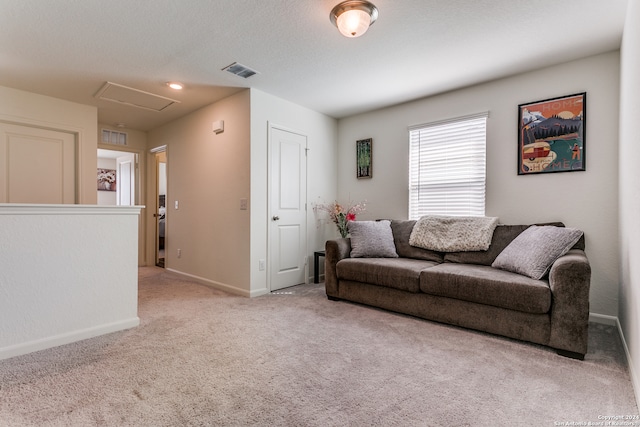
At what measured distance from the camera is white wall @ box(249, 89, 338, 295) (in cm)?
364

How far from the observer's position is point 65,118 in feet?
13.3

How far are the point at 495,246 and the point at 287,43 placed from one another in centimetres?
260

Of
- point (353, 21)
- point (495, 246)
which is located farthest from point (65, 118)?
point (495, 246)

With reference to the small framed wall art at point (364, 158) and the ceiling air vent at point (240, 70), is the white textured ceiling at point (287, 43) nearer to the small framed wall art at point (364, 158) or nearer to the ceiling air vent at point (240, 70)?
the ceiling air vent at point (240, 70)

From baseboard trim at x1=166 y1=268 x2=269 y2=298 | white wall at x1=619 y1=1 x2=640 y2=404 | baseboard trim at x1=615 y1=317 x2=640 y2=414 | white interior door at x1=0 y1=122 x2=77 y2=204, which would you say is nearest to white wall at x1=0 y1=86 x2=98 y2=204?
white interior door at x1=0 y1=122 x2=77 y2=204

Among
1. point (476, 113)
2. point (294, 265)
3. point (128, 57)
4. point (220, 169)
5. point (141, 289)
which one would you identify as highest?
point (128, 57)

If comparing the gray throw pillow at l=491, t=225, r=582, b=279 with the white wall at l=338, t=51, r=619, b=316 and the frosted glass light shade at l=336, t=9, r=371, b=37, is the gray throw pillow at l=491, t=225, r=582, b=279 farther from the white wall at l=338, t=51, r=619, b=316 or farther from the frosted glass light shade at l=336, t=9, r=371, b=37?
the frosted glass light shade at l=336, t=9, r=371, b=37

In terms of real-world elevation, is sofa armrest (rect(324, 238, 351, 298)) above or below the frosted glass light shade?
below

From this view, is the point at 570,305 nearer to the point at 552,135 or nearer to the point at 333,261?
the point at 552,135

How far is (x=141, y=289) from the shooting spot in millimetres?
3943

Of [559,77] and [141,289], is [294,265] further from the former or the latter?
[559,77]

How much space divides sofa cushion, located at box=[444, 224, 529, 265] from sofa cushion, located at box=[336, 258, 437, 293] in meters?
0.32

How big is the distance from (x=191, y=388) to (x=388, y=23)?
8.86 feet

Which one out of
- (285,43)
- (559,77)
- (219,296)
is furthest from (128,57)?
(559,77)
